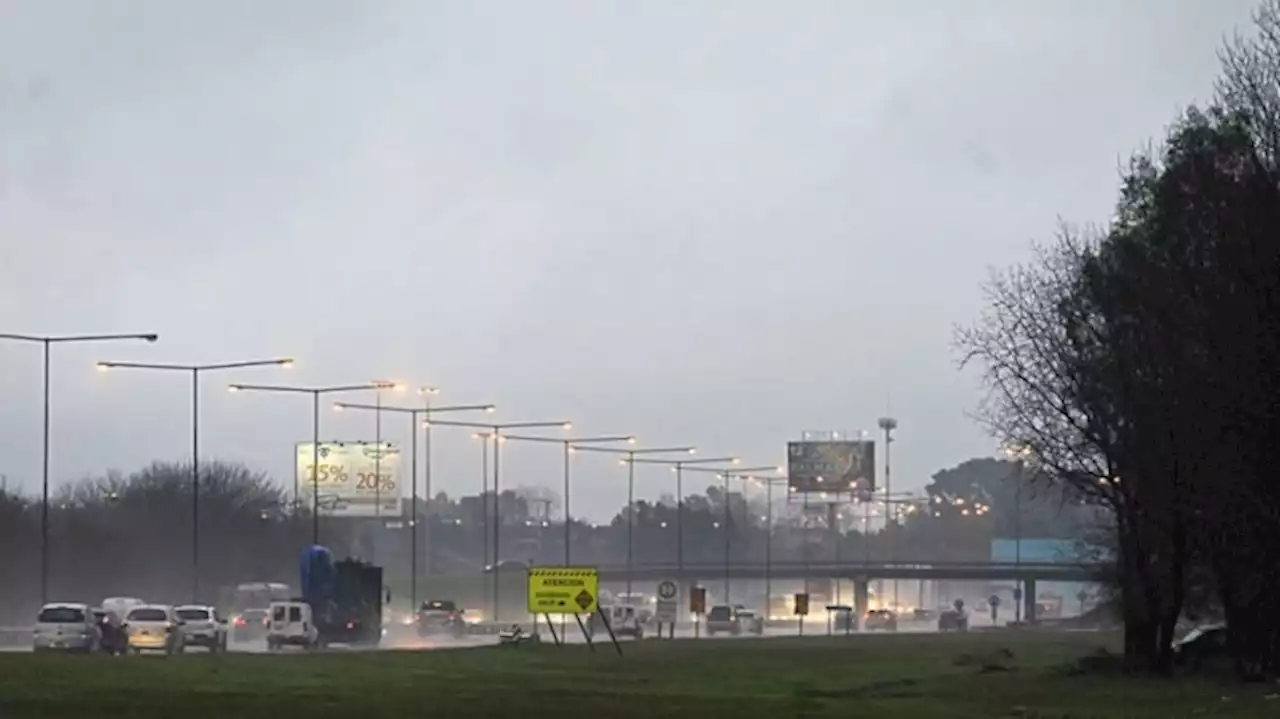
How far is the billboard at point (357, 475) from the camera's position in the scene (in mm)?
115812

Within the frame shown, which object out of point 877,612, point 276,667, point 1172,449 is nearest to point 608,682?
point 276,667

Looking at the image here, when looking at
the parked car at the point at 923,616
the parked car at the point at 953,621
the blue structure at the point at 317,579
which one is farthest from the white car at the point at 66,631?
the parked car at the point at 923,616

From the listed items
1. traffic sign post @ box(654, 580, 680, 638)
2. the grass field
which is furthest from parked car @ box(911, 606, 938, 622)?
the grass field

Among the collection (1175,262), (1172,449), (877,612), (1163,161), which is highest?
(1163,161)

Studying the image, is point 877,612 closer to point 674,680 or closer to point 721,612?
point 721,612

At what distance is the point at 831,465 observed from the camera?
17388 cm

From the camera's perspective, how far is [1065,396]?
5528cm

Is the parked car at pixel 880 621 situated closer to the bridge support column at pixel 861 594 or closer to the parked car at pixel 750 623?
the parked car at pixel 750 623

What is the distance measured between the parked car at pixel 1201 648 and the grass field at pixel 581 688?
4035 millimetres

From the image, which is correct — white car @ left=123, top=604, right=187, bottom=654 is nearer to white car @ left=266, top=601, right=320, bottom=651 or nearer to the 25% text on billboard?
white car @ left=266, top=601, right=320, bottom=651

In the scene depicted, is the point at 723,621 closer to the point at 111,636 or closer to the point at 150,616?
the point at 150,616

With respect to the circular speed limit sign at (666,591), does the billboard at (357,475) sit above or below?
above

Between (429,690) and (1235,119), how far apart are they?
20.4 meters

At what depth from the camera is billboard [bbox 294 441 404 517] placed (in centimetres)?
11581
